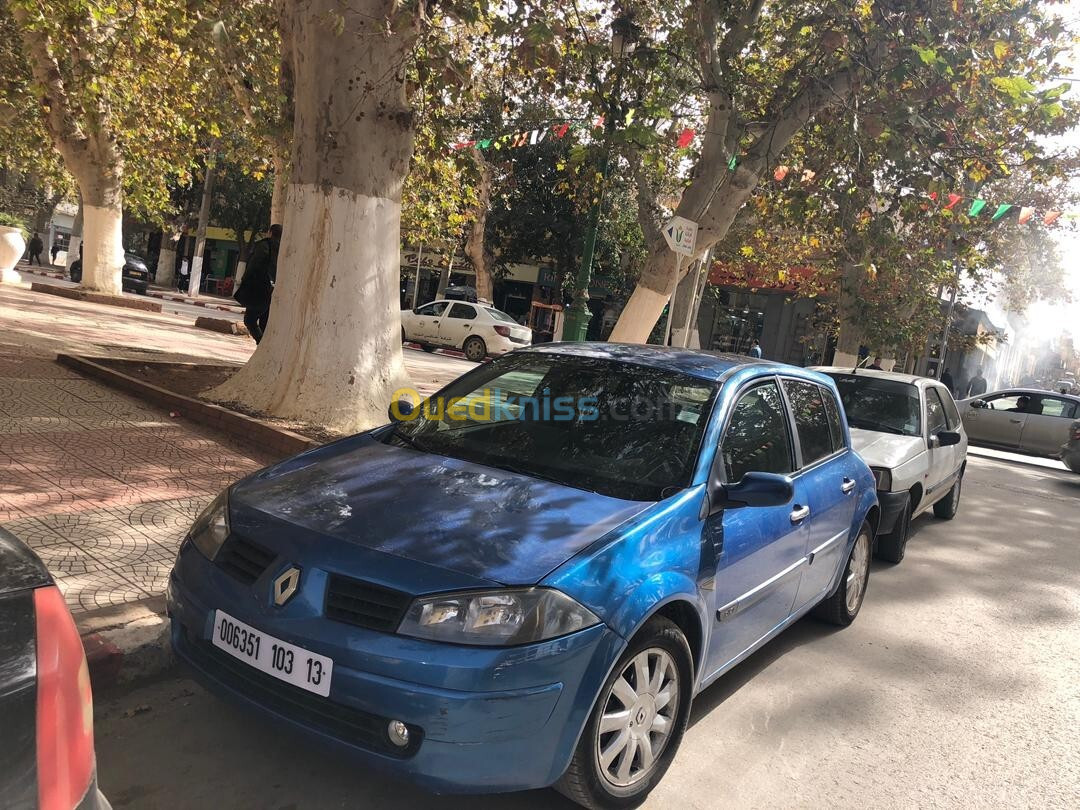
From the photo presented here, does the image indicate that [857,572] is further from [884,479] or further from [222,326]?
[222,326]

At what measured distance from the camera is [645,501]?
3.02 m

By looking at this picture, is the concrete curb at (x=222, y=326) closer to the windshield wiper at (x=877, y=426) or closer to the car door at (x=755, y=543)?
the windshield wiper at (x=877, y=426)

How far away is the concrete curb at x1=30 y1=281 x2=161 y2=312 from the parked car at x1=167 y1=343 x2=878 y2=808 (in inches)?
654

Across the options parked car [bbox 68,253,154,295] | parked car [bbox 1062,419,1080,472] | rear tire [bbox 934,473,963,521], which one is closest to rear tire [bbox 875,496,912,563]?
rear tire [bbox 934,473,963,521]

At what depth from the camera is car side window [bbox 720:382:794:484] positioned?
11.6ft

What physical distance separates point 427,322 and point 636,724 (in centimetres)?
2063

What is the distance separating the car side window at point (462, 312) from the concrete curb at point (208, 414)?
45.9 feet

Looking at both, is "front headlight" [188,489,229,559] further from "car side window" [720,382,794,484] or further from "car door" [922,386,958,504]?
"car door" [922,386,958,504]

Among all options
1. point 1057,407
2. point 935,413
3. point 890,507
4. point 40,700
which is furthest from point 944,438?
point 1057,407

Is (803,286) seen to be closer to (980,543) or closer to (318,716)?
(980,543)

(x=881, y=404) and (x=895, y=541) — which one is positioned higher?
(x=881, y=404)

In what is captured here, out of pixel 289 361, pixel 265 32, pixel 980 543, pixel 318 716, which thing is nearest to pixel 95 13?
pixel 265 32

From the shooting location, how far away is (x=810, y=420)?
4.41 m

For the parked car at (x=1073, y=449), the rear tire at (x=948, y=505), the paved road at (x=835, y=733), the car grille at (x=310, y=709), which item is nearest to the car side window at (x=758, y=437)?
the paved road at (x=835, y=733)
